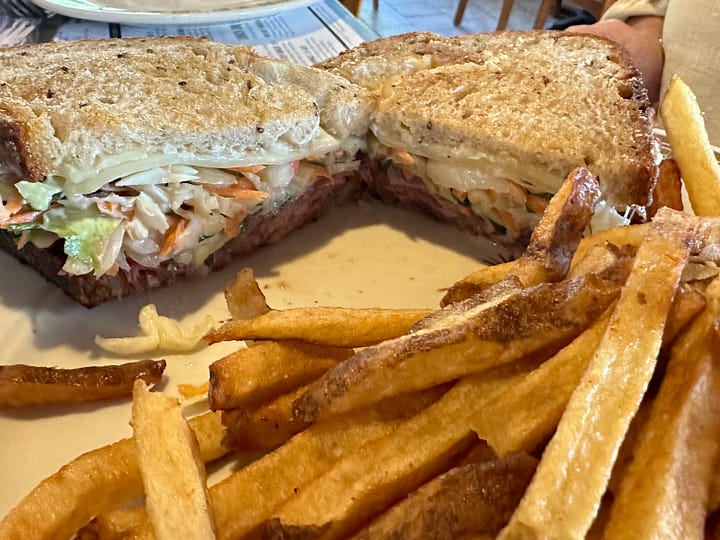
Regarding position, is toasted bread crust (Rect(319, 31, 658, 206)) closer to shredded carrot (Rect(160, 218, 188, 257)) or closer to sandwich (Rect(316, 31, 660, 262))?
sandwich (Rect(316, 31, 660, 262))

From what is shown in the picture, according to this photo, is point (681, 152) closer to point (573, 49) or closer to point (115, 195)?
point (573, 49)

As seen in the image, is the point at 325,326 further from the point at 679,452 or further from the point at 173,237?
Result: the point at 173,237

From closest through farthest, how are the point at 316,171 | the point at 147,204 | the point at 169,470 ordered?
the point at 169,470
the point at 147,204
the point at 316,171

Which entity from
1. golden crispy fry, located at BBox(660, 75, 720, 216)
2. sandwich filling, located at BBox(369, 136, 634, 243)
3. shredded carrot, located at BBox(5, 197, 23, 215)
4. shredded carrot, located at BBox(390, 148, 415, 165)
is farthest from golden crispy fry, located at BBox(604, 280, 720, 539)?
shredded carrot, located at BBox(5, 197, 23, 215)

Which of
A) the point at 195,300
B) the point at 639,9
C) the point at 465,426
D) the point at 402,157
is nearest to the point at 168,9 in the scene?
the point at 402,157

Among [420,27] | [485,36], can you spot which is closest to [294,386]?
[485,36]

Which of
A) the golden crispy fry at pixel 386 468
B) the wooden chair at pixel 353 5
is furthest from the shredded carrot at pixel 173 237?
the wooden chair at pixel 353 5
